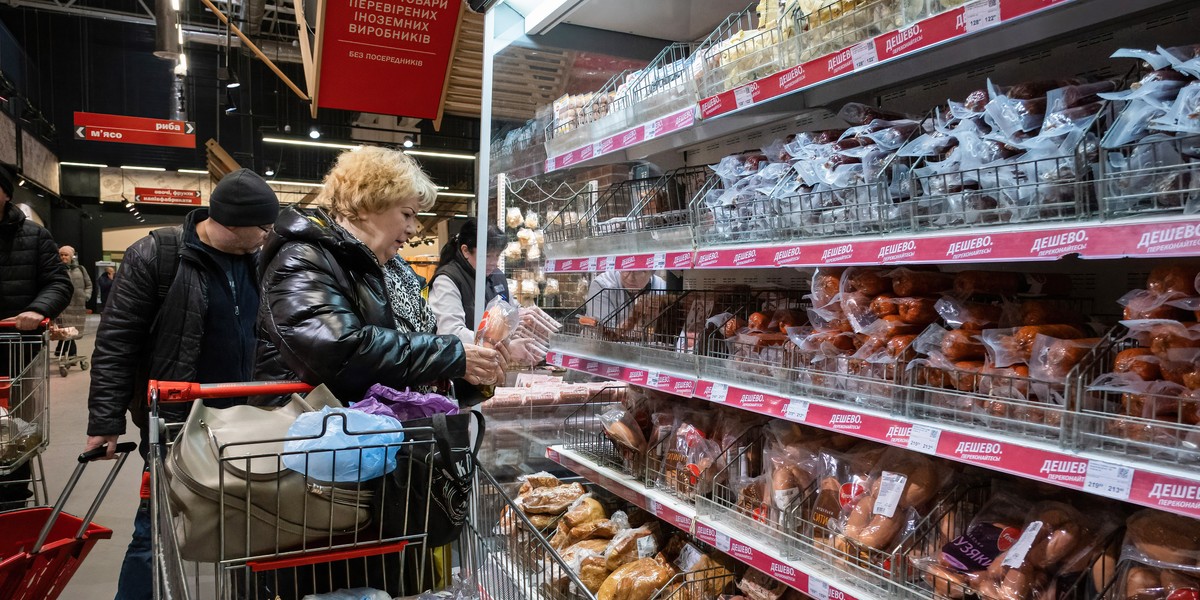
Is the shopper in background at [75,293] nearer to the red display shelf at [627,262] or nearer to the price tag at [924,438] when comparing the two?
the red display shelf at [627,262]

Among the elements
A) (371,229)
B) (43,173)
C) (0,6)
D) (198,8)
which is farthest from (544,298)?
(43,173)

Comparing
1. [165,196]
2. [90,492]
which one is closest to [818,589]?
[90,492]

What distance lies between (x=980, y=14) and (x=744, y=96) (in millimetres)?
746

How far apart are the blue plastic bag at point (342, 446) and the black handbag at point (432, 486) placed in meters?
0.04

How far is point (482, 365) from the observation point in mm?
2094

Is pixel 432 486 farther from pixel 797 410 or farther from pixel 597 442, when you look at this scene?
pixel 597 442

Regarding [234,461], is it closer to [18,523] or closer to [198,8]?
[18,523]

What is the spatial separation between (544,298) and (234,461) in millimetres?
2379

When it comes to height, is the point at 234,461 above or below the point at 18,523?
above

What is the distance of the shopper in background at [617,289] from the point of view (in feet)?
10.5

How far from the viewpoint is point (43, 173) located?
16672 mm

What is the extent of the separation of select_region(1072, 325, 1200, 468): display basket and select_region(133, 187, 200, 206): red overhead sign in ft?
70.2

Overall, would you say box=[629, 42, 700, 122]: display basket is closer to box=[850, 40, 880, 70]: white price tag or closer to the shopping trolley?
box=[850, 40, 880, 70]: white price tag

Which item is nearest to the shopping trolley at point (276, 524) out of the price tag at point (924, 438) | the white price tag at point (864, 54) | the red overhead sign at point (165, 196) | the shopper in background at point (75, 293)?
the price tag at point (924, 438)
